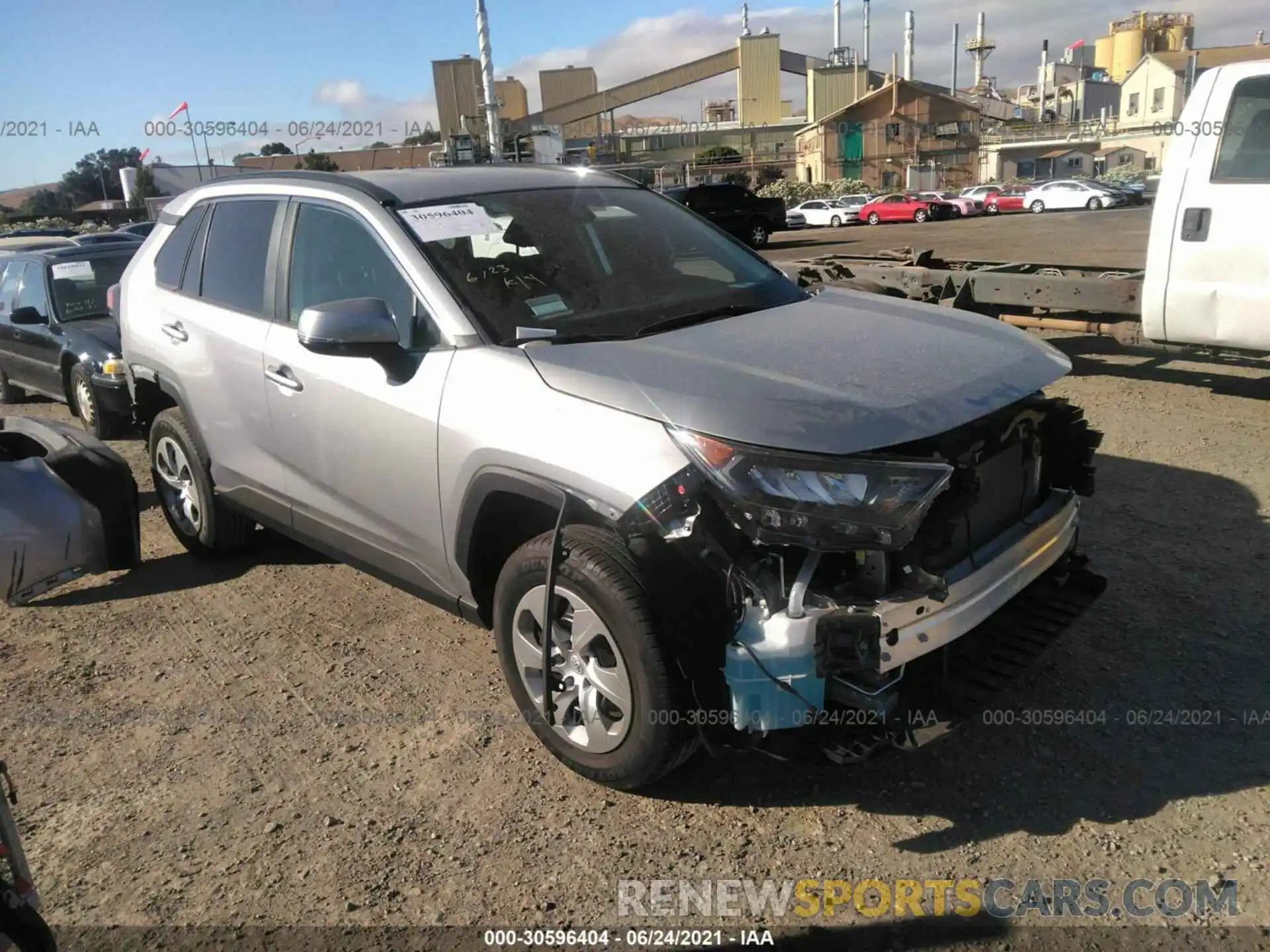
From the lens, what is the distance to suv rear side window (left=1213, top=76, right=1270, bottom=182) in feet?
18.8

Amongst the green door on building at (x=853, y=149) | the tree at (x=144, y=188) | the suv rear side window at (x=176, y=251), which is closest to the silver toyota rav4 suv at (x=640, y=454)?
the suv rear side window at (x=176, y=251)

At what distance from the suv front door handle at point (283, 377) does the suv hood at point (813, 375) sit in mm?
1203

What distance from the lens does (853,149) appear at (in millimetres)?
69062

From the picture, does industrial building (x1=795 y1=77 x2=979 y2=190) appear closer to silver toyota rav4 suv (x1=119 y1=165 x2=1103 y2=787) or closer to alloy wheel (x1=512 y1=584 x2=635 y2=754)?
silver toyota rav4 suv (x1=119 y1=165 x2=1103 y2=787)

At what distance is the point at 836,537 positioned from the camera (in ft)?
8.04

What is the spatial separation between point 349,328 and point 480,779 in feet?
5.04

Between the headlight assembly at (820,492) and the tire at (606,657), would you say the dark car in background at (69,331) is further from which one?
the headlight assembly at (820,492)

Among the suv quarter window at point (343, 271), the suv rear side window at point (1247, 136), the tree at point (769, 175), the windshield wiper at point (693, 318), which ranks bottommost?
the windshield wiper at point (693, 318)

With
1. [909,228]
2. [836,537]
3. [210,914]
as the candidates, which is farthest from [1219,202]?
[909,228]

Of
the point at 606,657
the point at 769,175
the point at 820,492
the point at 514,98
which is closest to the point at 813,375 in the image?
the point at 820,492

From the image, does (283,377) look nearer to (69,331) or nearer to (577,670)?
(577,670)

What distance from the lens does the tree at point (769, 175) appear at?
202 ft

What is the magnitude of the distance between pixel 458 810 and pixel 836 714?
4.02ft

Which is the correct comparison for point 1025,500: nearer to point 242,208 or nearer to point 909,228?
point 242,208
